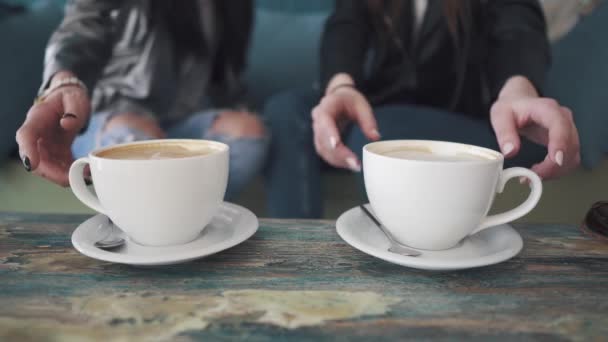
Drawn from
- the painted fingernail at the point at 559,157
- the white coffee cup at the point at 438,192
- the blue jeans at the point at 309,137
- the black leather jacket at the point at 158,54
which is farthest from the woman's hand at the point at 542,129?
the black leather jacket at the point at 158,54

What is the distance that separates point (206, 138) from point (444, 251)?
0.65 metres

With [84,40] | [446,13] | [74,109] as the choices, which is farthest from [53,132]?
[446,13]

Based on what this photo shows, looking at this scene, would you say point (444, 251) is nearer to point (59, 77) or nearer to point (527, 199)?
point (527, 199)

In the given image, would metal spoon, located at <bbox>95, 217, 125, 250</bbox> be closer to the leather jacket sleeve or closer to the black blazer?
the leather jacket sleeve

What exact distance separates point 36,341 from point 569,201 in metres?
1.10

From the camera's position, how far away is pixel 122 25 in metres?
1.10

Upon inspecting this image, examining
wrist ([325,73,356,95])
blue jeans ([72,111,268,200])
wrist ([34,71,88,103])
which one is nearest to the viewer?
wrist ([34,71,88,103])

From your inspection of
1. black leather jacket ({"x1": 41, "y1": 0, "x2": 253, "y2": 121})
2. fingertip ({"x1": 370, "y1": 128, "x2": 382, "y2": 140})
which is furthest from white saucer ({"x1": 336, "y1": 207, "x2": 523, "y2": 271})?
black leather jacket ({"x1": 41, "y1": 0, "x2": 253, "y2": 121})

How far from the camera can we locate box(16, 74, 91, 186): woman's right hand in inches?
21.6

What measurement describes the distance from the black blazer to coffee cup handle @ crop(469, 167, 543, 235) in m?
0.57

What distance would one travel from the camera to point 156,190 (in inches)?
16.6

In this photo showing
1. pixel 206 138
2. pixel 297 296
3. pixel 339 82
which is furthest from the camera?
pixel 206 138

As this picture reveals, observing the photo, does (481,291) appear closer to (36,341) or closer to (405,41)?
(36,341)

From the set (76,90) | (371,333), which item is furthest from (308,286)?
(76,90)
